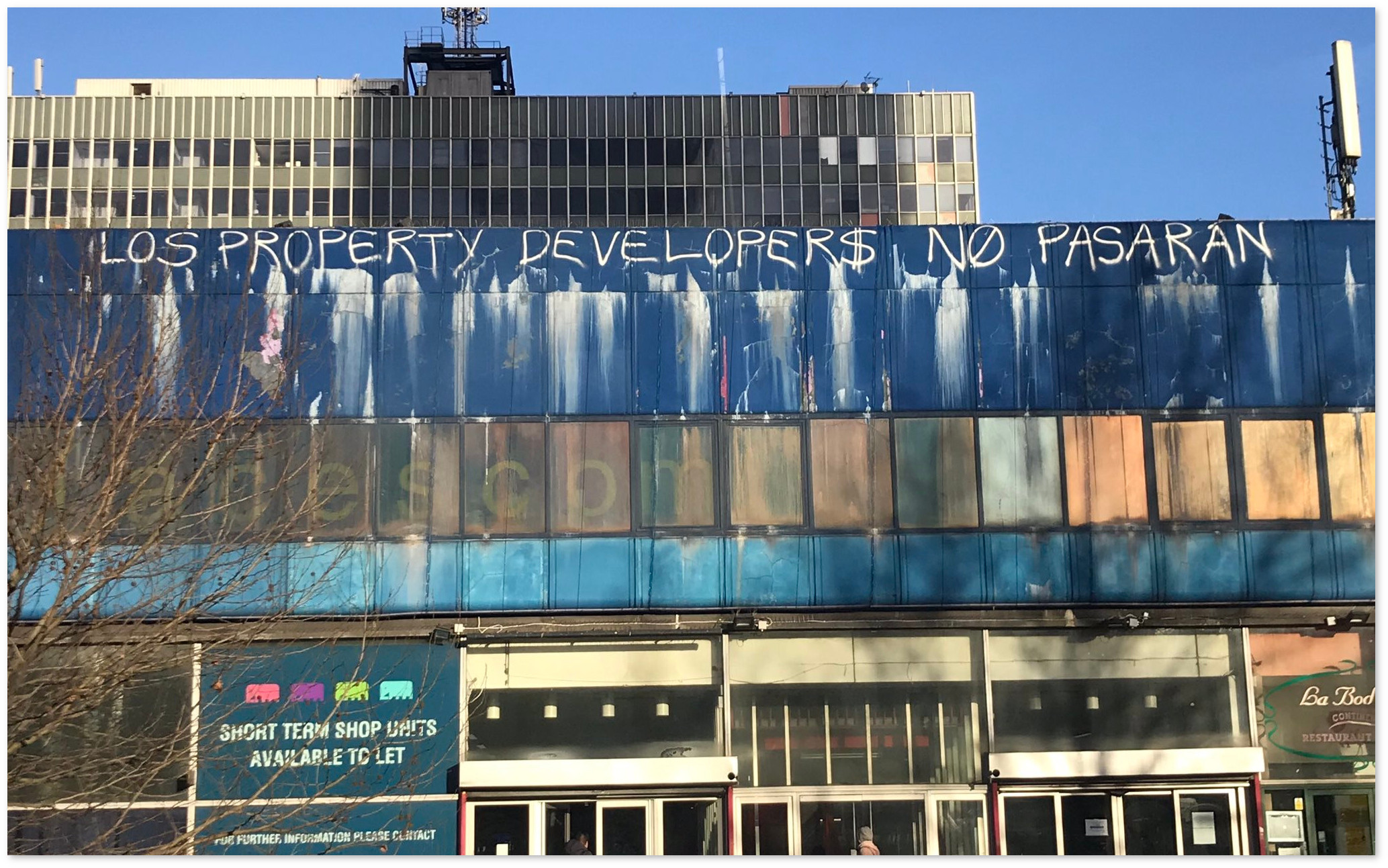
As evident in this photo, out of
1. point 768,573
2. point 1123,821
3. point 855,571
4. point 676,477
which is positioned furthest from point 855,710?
point 676,477

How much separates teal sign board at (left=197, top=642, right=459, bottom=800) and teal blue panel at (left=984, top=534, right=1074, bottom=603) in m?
7.55

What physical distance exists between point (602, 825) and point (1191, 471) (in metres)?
9.56

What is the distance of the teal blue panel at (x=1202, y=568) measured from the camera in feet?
64.9

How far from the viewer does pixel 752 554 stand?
19.7 meters

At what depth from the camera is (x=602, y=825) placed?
19109 millimetres

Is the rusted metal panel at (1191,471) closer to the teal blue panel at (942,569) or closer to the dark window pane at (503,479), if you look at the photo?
the teal blue panel at (942,569)

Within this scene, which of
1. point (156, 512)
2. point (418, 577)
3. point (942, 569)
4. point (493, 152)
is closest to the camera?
point (156, 512)

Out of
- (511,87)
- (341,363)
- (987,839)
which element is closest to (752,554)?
Answer: (987,839)

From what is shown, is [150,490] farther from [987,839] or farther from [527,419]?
[987,839]

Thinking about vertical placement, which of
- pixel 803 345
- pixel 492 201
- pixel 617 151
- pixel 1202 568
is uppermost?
pixel 617 151

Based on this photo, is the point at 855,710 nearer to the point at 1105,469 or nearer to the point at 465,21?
→ the point at 1105,469

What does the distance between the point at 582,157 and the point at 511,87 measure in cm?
961

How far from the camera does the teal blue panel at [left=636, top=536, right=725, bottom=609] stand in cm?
1959

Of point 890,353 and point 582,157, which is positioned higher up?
point 582,157
